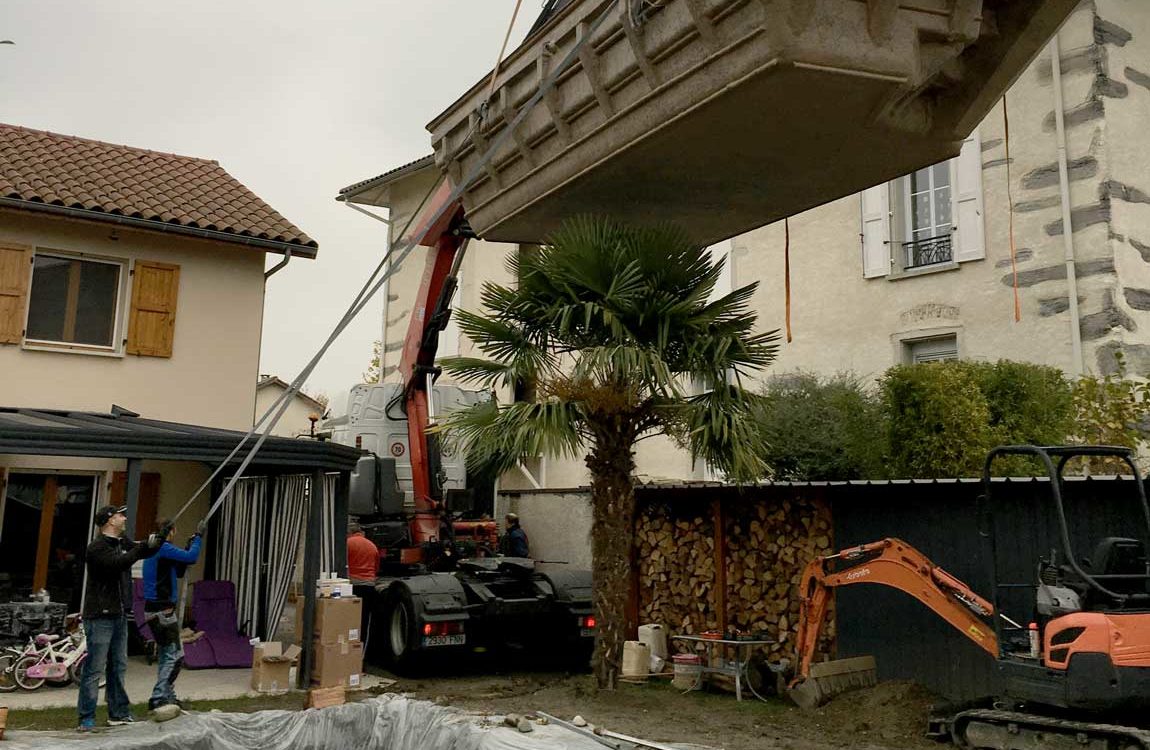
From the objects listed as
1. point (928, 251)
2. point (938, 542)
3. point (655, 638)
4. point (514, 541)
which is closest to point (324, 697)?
point (655, 638)

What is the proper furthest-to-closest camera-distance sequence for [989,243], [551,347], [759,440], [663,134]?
1. [989,243]
2. [551,347]
3. [759,440]
4. [663,134]

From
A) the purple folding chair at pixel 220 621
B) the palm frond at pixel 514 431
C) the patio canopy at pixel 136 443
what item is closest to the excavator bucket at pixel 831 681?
the palm frond at pixel 514 431

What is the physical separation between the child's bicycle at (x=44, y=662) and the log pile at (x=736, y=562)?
6.31 m

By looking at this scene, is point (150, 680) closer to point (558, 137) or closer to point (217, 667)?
point (217, 667)

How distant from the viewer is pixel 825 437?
1293 cm

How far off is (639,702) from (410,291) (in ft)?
54.3

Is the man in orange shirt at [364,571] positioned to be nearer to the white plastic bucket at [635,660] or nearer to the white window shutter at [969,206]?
the white plastic bucket at [635,660]

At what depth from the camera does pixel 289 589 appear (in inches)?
500

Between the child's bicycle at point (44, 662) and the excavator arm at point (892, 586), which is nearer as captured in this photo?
the excavator arm at point (892, 586)

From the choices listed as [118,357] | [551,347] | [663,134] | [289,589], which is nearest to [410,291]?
[118,357]

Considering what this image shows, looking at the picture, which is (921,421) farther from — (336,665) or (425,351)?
(336,665)

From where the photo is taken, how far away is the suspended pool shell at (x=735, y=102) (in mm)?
6805

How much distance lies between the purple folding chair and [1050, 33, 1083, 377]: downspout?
10976mm

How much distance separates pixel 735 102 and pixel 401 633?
7279 millimetres
